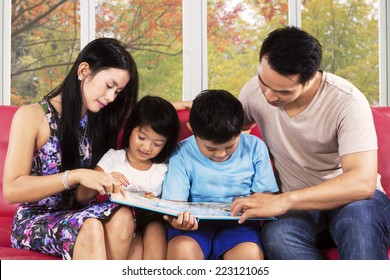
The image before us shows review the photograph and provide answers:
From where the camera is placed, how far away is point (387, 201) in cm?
191

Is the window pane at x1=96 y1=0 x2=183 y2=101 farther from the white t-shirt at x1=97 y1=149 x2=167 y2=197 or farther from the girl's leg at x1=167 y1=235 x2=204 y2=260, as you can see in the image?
the girl's leg at x1=167 y1=235 x2=204 y2=260

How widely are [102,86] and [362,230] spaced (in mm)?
934

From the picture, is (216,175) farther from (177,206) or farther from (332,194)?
(332,194)

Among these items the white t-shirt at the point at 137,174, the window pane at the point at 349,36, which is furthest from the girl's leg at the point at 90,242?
the window pane at the point at 349,36

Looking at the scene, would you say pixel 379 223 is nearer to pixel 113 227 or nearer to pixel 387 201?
pixel 387 201

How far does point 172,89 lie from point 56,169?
7.70 ft

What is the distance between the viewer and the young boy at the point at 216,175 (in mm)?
1871

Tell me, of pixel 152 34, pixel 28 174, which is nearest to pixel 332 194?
pixel 28 174

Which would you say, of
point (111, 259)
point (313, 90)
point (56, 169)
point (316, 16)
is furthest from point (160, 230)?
point (316, 16)

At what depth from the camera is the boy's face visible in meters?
1.95

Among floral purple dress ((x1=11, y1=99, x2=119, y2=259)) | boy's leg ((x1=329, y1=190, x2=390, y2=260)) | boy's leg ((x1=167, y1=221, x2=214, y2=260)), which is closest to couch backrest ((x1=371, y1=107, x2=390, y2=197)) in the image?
boy's leg ((x1=329, y1=190, x2=390, y2=260))

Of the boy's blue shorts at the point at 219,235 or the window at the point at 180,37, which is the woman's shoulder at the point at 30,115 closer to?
the boy's blue shorts at the point at 219,235

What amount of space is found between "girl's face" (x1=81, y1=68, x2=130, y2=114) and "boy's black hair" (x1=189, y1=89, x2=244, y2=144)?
0.27 m

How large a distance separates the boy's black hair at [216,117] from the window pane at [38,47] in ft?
8.63
